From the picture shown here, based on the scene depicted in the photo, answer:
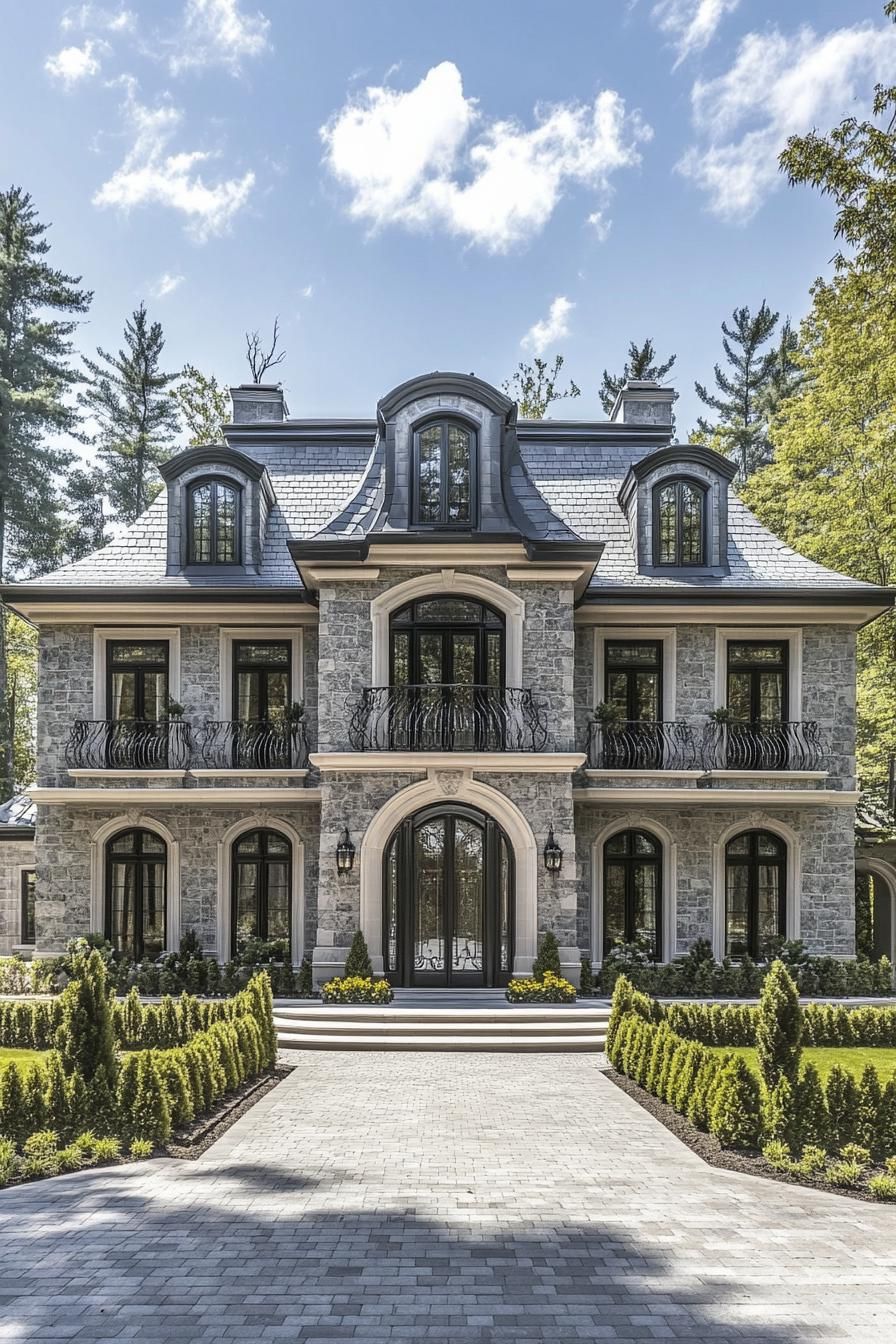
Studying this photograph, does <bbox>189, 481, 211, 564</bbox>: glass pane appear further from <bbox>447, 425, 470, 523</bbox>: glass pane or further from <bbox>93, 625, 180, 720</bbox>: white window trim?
<bbox>447, 425, 470, 523</bbox>: glass pane

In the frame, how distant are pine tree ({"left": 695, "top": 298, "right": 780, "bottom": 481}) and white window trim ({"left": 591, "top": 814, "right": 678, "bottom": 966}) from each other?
23655 millimetres

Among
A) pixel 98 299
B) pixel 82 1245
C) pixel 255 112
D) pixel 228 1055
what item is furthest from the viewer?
pixel 98 299

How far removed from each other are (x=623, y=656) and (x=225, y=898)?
25.6 feet

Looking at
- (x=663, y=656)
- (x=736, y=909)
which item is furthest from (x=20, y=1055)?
(x=663, y=656)

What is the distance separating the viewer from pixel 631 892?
53.0 ft

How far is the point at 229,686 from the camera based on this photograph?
16.4 m

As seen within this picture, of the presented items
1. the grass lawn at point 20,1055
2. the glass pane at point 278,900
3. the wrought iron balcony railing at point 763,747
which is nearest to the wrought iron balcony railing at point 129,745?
the glass pane at point 278,900

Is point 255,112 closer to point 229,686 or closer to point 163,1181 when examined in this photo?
point 229,686

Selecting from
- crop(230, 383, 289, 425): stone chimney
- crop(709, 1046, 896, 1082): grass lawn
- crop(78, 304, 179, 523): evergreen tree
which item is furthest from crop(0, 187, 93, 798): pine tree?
crop(709, 1046, 896, 1082): grass lawn

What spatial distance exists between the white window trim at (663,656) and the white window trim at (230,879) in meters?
5.56

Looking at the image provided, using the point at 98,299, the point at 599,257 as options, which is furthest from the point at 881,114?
the point at 98,299

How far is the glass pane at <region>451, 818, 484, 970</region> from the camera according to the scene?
47.8ft

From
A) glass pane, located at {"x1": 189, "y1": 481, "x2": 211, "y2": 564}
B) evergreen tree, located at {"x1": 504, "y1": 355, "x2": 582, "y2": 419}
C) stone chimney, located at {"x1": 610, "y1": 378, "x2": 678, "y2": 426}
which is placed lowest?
glass pane, located at {"x1": 189, "y1": 481, "x2": 211, "y2": 564}

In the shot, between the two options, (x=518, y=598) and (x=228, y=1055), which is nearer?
(x=228, y=1055)
